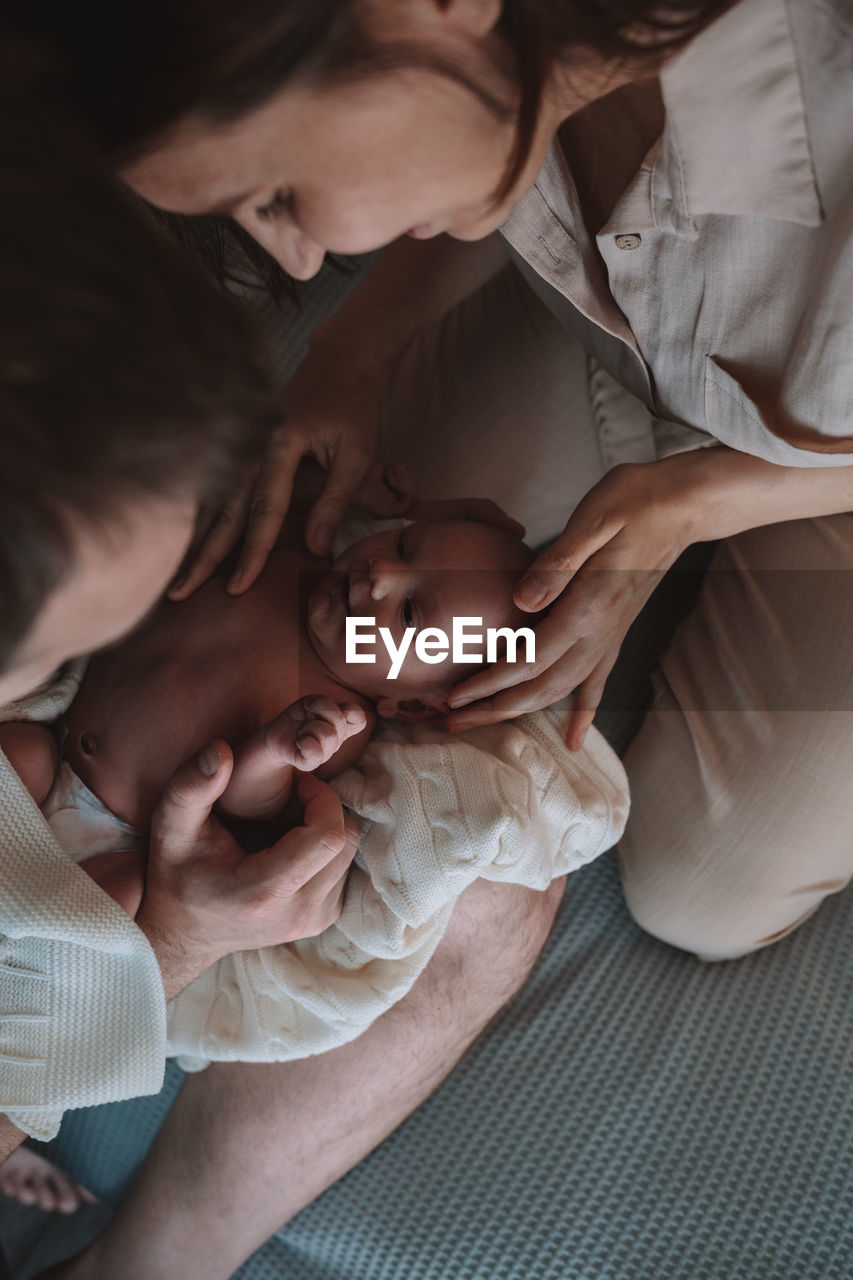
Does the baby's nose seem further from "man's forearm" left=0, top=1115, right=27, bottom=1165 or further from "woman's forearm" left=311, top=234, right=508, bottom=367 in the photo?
"man's forearm" left=0, top=1115, right=27, bottom=1165

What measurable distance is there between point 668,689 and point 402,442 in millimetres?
429

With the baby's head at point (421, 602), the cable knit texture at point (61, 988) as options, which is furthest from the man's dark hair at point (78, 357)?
the baby's head at point (421, 602)

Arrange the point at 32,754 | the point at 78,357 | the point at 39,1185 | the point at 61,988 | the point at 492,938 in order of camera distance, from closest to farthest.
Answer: the point at 78,357 → the point at 61,988 → the point at 32,754 → the point at 492,938 → the point at 39,1185

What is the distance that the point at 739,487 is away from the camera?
85 centimetres

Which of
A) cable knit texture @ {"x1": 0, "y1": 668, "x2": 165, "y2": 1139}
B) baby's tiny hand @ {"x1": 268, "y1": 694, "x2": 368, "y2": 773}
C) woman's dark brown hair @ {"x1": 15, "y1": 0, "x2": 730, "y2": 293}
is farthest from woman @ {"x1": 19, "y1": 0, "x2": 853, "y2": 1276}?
cable knit texture @ {"x1": 0, "y1": 668, "x2": 165, "y2": 1139}

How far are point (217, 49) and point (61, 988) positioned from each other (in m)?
0.68

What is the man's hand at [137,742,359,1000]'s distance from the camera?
0.74m

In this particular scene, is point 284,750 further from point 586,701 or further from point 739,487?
point 739,487

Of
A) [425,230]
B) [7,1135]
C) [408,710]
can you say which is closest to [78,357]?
[425,230]

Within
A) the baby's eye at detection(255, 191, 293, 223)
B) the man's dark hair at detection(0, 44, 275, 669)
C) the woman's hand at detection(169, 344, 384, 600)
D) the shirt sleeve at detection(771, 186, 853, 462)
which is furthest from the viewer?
the woman's hand at detection(169, 344, 384, 600)

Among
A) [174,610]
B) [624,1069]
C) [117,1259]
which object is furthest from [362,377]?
[117,1259]

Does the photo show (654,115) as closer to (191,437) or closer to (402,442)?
(402,442)

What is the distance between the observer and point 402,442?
1.13 metres

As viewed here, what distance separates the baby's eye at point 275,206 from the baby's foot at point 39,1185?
1105 mm
